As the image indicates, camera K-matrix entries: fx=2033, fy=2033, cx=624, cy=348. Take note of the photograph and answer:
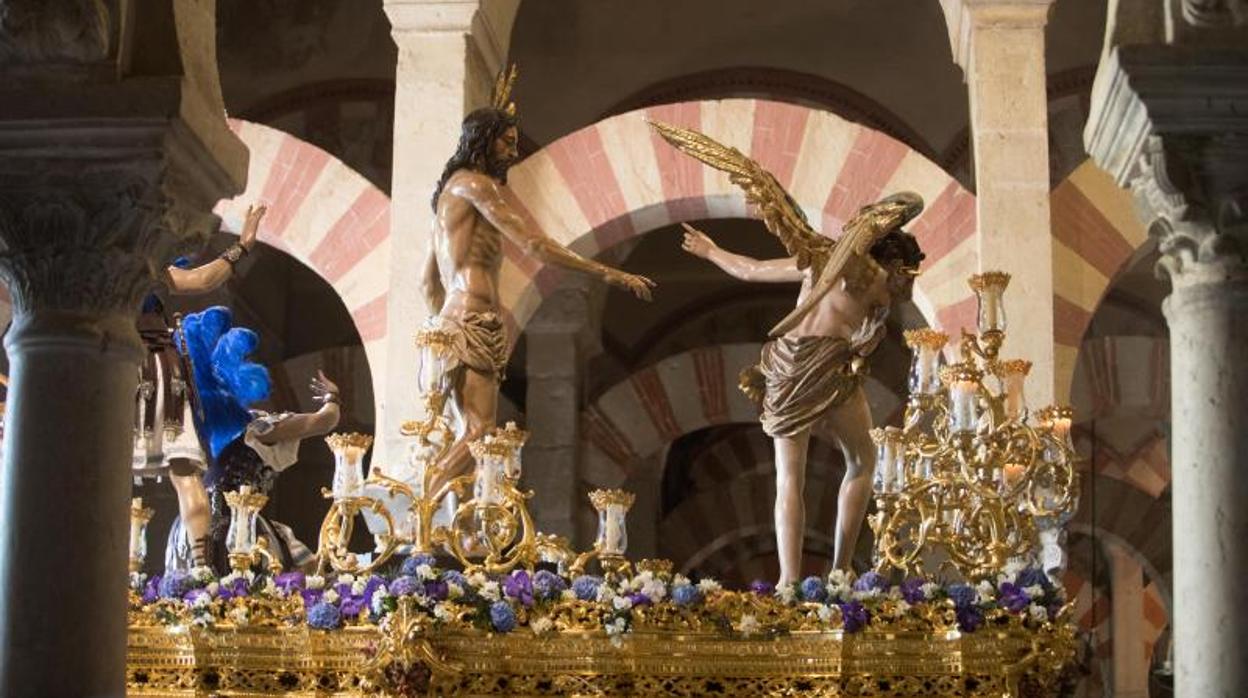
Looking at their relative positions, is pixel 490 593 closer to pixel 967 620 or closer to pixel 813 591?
pixel 813 591

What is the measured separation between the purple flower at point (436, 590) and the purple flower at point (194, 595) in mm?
837

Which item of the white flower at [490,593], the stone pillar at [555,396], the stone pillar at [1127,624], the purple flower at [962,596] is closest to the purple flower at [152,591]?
the white flower at [490,593]

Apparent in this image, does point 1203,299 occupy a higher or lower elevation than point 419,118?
lower

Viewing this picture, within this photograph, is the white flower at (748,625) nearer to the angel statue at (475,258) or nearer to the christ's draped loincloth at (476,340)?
the angel statue at (475,258)

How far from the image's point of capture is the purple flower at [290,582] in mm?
7055

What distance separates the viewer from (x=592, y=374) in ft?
48.8

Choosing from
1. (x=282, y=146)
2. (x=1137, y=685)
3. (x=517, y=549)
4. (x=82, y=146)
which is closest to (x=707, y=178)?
(x=282, y=146)

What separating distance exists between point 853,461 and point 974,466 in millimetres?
710

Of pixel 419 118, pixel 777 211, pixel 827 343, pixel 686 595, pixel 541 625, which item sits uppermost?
pixel 419 118

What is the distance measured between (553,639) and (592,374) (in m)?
8.16

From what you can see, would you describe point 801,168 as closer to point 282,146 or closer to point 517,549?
point 282,146

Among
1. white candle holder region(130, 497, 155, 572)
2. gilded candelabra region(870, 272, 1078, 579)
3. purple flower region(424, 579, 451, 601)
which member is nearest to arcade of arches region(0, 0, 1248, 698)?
gilded candelabra region(870, 272, 1078, 579)

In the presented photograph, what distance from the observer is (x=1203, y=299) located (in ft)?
15.6

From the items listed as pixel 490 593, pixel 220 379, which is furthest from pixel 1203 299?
pixel 220 379
